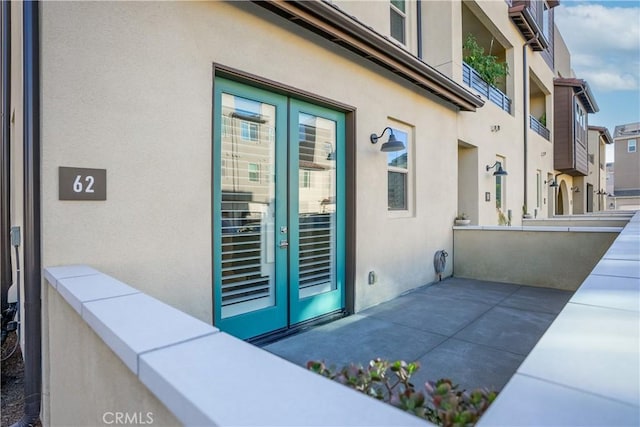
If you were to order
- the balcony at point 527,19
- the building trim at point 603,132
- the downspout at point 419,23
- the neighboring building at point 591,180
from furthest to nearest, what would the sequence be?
1. the building trim at point 603,132
2. the neighboring building at point 591,180
3. the balcony at point 527,19
4. the downspout at point 419,23

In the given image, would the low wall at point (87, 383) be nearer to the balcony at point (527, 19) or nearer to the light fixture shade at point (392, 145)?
the light fixture shade at point (392, 145)

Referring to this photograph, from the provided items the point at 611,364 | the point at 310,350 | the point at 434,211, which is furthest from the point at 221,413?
the point at 434,211

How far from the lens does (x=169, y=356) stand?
1.01 m

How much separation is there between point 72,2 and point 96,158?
3.31 feet

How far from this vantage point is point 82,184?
7.64 ft

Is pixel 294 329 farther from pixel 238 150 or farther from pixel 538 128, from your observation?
pixel 538 128

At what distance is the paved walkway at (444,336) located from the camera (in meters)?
3.02

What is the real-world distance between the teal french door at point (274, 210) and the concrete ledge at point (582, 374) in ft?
8.53

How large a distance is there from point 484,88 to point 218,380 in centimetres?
910

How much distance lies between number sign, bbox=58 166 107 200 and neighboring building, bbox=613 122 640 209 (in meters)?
36.4

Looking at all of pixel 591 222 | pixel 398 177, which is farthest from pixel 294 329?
pixel 591 222

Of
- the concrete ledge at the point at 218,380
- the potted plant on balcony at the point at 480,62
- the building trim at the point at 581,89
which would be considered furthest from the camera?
the building trim at the point at 581,89

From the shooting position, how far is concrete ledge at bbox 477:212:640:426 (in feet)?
2.49

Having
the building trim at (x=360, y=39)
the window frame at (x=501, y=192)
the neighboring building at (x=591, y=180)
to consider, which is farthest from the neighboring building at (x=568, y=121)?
the building trim at (x=360, y=39)
